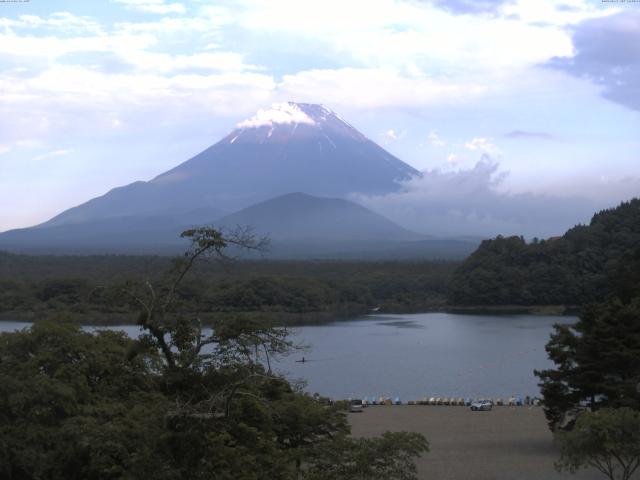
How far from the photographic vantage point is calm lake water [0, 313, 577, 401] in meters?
21.6

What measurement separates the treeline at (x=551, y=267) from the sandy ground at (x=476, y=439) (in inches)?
1108

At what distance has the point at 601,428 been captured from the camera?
30.8ft

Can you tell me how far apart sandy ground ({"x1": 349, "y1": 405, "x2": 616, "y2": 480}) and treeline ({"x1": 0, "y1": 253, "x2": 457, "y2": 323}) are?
1365cm

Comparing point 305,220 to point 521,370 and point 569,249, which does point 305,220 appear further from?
point 521,370

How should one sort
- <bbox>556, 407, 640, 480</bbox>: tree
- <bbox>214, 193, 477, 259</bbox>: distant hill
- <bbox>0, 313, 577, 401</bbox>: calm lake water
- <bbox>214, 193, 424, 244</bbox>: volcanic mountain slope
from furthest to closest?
<bbox>214, 193, 424, 244</bbox>: volcanic mountain slope
<bbox>214, 193, 477, 259</bbox>: distant hill
<bbox>0, 313, 577, 401</bbox>: calm lake water
<bbox>556, 407, 640, 480</bbox>: tree

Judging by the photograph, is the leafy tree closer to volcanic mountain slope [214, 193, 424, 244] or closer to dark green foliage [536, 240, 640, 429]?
dark green foliage [536, 240, 640, 429]

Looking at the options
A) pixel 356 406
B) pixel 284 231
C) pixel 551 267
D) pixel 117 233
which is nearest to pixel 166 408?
pixel 356 406

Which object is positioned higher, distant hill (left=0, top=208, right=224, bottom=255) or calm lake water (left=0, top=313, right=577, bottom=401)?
distant hill (left=0, top=208, right=224, bottom=255)

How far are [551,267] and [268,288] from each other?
15309mm

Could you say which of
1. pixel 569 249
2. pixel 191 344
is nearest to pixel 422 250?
pixel 569 249

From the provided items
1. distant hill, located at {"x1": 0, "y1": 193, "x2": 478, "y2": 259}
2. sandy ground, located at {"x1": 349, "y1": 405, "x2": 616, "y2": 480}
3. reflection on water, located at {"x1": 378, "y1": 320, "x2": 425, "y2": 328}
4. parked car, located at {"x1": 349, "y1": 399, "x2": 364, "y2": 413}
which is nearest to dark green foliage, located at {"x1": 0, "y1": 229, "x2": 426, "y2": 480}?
sandy ground, located at {"x1": 349, "y1": 405, "x2": 616, "y2": 480}

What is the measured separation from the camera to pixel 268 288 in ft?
140

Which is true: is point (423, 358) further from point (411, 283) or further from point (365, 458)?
point (411, 283)

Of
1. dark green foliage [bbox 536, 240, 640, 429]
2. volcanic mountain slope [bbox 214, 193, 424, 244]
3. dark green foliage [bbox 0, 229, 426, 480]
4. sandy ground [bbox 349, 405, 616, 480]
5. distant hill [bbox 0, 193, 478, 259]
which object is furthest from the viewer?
volcanic mountain slope [bbox 214, 193, 424, 244]
